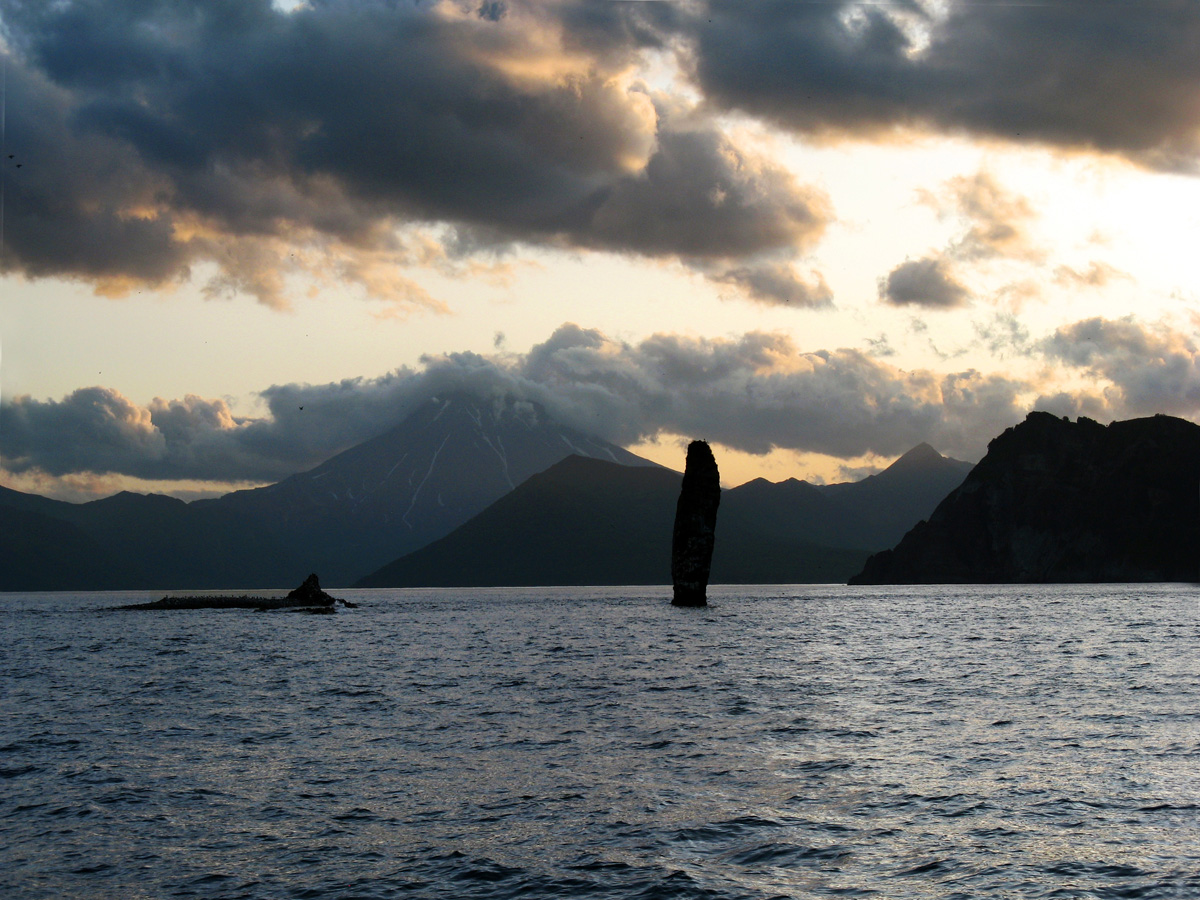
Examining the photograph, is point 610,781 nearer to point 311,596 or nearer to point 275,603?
point 311,596

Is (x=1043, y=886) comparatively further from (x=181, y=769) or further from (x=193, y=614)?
(x=193, y=614)

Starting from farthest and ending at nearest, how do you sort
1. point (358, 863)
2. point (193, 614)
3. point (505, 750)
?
1. point (193, 614)
2. point (505, 750)
3. point (358, 863)

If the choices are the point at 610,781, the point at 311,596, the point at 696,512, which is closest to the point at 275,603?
the point at 311,596

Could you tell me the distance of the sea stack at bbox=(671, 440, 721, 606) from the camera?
140 m

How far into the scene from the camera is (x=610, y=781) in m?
26.9

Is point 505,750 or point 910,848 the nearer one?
point 910,848

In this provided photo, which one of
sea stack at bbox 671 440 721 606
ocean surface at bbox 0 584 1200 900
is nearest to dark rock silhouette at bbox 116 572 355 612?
sea stack at bbox 671 440 721 606

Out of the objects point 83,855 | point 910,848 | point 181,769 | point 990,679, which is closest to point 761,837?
point 910,848

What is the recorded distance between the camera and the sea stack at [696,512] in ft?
460

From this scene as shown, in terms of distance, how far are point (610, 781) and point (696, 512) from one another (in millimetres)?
114971

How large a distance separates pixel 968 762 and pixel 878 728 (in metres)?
6.83

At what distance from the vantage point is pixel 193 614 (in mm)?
152750

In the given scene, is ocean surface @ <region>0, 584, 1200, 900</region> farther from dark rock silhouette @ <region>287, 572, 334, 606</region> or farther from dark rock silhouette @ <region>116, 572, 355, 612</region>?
dark rock silhouette @ <region>287, 572, 334, 606</region>

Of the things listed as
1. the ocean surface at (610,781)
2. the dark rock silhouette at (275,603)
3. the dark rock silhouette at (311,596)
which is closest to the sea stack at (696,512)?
the dark rock silhouette at (275,603)
